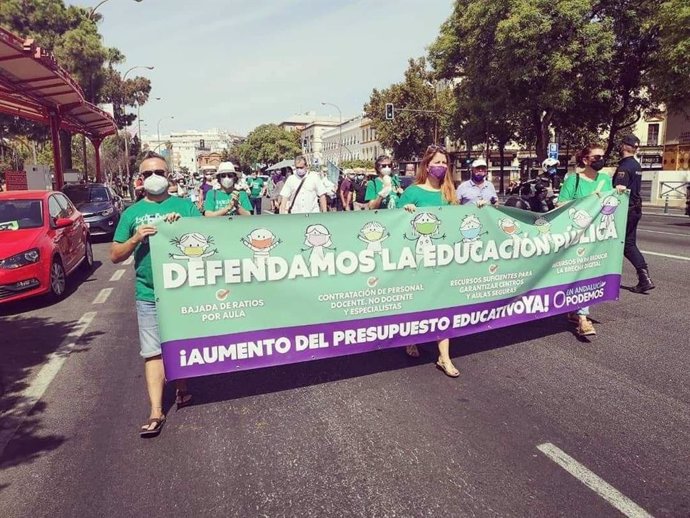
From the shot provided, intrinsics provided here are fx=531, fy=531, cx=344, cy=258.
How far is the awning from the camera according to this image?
38.0 ft

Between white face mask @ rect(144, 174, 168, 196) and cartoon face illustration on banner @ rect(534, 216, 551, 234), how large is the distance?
3225 mm

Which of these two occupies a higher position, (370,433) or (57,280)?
(57,280)

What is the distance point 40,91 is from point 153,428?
16.2m

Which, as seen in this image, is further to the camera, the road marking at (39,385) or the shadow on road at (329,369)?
the shadow on road at (329,369)

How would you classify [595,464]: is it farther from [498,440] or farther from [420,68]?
[420,68]

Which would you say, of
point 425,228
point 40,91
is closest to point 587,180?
point 425,228

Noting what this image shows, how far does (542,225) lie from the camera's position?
16.0ft

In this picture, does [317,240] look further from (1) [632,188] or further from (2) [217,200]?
(1) [632,188]

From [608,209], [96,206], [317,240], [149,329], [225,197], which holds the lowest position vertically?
[149,329]

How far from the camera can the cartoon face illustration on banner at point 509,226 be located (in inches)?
183

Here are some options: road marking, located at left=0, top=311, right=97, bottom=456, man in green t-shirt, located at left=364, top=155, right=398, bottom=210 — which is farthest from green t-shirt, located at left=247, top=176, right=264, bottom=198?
road marking, located at left=0, top=311, right=97, bottom=456

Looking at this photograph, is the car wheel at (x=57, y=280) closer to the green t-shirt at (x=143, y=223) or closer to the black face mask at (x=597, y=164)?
the green t-shirt at (x=143, y=223)

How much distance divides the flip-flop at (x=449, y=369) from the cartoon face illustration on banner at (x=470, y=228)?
1055 millimetres

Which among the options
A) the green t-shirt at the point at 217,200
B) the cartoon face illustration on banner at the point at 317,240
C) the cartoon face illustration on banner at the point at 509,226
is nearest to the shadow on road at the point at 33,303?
the green t-shirt at the point at 217,200
